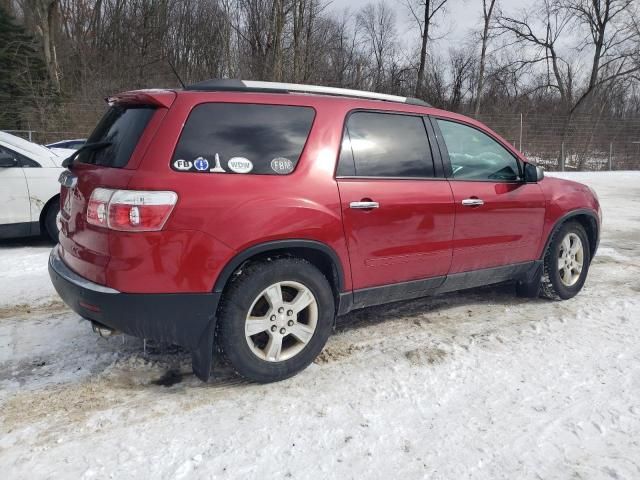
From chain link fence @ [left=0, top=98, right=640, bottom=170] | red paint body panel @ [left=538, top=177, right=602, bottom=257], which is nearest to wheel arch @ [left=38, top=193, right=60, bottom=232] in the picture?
red paint body panel @ [left=538, top=177, right=602, bottom=257]

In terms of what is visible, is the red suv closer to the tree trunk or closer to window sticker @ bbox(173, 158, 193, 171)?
window sticker @ bbox(173, 158, 193, 171)

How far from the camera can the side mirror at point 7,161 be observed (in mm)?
6148

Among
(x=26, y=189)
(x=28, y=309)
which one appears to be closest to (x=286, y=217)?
(x=28, y=309)

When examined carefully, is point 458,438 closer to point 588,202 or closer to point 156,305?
point 156,305

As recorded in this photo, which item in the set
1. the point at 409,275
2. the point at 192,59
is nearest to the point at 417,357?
the point at 409,275

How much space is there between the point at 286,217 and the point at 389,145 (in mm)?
1041

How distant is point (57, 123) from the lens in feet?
56.0

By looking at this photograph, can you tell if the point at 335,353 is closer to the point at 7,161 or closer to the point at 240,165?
the point at 240,165

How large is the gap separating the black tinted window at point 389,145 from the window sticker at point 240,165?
61 centimetres

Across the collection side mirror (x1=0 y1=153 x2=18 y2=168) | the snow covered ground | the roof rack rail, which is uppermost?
the roof rack rail

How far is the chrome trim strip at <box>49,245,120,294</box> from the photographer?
2.66m

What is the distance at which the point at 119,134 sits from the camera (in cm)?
296

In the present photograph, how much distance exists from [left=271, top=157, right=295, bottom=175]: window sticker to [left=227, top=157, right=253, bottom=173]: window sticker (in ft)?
0.48

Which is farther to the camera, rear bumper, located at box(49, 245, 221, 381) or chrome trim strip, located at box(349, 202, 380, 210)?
chrome trim strip, located at box(349, 202, 380, 210)
